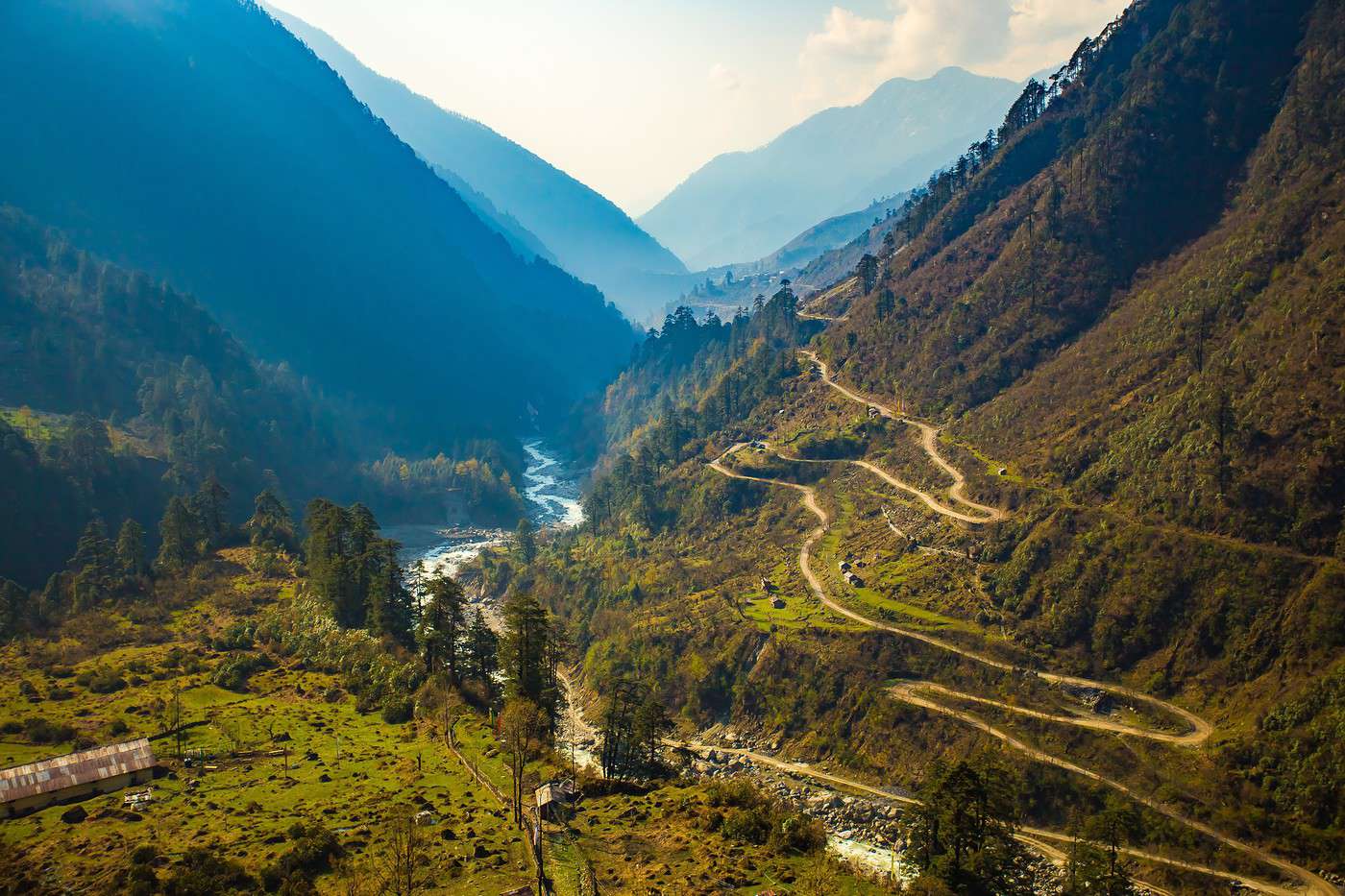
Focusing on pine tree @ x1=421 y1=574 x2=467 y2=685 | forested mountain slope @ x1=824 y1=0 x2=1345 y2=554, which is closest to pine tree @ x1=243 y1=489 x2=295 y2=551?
pine tree @ x1=421 y1=574 x2=467 y2=685

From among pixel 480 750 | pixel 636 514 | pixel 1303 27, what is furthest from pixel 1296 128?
pixel 480 750

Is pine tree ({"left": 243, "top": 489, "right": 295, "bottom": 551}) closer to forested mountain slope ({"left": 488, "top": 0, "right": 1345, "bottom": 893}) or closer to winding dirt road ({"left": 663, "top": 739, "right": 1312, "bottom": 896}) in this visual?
forested mountain slope ({"left": 488, "top": 0, "right": 1345, "bottom": 893})

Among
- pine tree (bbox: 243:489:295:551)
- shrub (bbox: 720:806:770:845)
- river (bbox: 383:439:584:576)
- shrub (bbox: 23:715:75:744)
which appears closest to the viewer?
shrub (bbox: 720:806:770:845)

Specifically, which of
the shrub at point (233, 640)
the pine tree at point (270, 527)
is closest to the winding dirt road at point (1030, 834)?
the shrub at point (233, 640)

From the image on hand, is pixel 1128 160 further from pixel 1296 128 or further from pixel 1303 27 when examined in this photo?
pixel 1303 27

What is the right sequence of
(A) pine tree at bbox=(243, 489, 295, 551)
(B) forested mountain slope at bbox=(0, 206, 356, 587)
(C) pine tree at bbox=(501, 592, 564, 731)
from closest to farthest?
1. (C) pine tree at bbox=(501, 592, 564, 731)
2. (A) pine tree at bbox=(243, 489, 295, 551)
3. (B) forested mountain slope at bbox=(0, 206, 356, 587)

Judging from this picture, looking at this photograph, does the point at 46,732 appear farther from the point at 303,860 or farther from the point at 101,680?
the point at 303,860
